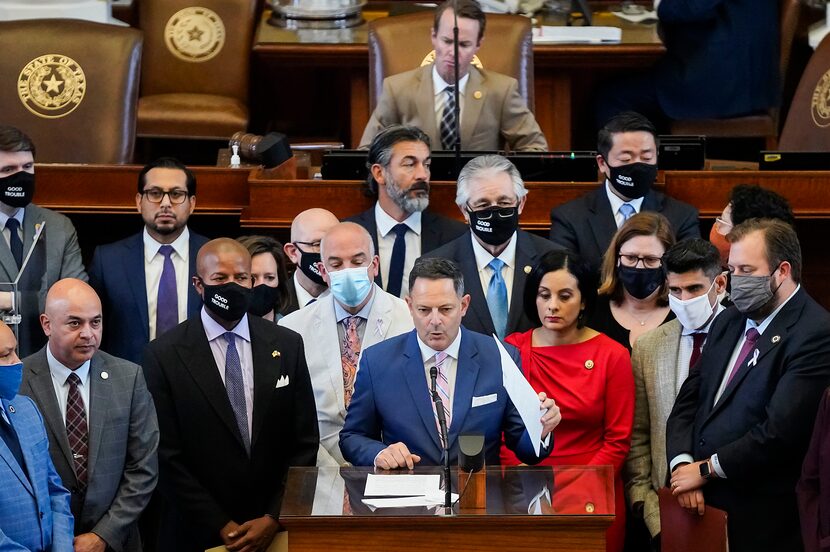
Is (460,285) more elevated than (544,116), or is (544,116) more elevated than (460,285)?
(544,116)

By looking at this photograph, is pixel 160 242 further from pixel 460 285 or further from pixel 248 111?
pixel 248 111

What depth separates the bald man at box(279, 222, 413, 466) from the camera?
5219mm

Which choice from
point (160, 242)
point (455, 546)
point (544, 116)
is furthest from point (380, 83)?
point (455, 546)

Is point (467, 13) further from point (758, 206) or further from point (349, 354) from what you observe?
point (349, 354)

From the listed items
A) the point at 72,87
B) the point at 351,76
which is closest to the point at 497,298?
the point at 72,87

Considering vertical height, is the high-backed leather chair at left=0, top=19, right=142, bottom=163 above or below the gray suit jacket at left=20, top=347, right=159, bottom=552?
above

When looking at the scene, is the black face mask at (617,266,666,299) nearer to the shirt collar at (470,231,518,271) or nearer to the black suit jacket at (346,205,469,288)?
the shirt collar at (470,231,518,271)

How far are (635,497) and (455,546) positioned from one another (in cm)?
102

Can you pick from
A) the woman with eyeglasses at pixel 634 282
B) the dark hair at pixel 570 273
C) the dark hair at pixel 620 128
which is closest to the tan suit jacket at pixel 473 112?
the dark hair at pixel 620 128

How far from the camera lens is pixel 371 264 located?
5.27 metres

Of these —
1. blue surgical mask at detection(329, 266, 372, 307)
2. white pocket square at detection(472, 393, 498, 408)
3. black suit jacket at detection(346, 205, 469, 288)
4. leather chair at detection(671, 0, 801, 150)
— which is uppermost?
leather chair at detection(671, 0, 801, 150)

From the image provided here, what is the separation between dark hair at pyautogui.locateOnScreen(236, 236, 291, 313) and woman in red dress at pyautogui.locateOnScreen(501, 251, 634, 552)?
36.5 inches

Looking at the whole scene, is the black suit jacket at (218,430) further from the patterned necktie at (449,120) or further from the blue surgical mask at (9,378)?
the patterned necktie at (449,120)

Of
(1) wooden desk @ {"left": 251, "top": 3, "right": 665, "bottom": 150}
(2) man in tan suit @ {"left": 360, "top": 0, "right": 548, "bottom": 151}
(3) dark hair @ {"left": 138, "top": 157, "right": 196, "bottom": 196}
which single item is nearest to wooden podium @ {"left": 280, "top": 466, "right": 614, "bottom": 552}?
(3) dark hair @ {"left": 138, "top": 157, "right": 196, "bottom": 196}
